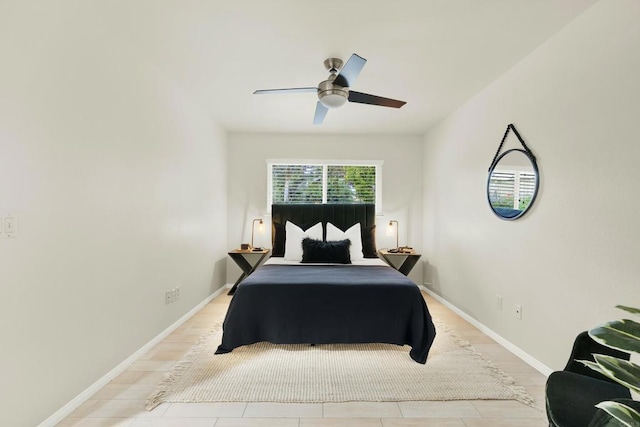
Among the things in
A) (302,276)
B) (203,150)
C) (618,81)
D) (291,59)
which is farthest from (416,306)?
(203,150)

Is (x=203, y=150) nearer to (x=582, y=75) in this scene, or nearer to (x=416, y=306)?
(x=416, y=306)

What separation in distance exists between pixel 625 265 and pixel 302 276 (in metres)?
2.30

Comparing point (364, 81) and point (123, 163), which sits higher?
point (364, 81)

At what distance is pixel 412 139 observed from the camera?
199 inches

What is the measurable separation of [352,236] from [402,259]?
2.90ft

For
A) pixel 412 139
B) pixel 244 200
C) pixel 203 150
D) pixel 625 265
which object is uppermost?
pixel 412 139

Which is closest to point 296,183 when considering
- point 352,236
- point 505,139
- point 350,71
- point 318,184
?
point 318,184

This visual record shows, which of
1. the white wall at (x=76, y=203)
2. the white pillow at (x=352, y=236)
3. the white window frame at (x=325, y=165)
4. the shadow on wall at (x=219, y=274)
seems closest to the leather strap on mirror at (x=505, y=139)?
the white pillow at (x=352, y=236)

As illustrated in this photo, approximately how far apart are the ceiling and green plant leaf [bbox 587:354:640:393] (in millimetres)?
2030

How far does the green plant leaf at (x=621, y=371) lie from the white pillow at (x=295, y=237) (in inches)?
130

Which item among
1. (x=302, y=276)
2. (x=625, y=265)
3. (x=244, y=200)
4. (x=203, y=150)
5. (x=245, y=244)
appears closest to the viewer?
(x=625, y=265)

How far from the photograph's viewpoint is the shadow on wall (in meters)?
4.37

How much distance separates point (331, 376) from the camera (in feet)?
7.56

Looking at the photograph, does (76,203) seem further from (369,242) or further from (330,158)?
(330,158)
